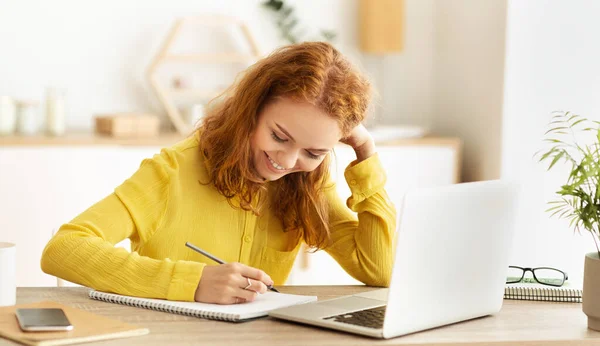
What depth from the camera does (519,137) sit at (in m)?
3.47

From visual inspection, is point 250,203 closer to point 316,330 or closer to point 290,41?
point 316,330

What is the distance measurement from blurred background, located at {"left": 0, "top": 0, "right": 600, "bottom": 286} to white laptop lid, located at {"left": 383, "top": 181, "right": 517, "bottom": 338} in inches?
70.0

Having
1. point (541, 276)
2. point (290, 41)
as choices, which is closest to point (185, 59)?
point (290, 41)

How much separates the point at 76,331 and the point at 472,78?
8.80ft

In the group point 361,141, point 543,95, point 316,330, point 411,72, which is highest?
point 411,72

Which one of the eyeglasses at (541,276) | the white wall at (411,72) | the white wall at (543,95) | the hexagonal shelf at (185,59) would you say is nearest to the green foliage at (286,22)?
the hexagonal shelf at (185,59)

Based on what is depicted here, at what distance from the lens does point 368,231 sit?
6.91 feet

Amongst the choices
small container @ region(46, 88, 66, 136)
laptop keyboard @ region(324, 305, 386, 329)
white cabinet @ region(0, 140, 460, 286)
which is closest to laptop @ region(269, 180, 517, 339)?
laptop keyboard @ region(324, 305, 386, 329)

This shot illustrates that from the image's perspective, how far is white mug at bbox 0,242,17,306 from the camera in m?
1.62

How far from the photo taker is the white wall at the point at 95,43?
3.72m

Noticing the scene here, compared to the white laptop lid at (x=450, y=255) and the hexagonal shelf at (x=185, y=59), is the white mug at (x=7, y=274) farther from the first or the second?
the hexagonal shelf at (x=185, y=59)

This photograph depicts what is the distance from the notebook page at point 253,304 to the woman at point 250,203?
0.07 ft

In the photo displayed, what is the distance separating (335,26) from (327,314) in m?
2.69

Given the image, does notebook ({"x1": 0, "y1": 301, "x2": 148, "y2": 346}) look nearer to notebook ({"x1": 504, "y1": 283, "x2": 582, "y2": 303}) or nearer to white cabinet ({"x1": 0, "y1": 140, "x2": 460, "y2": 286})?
notebook ({"x1": 504, "y1": 283, "x2": 582, "y2": 303})
